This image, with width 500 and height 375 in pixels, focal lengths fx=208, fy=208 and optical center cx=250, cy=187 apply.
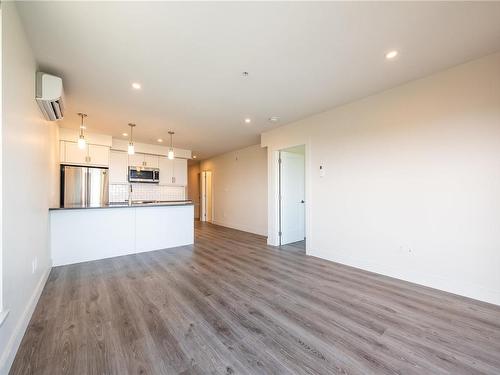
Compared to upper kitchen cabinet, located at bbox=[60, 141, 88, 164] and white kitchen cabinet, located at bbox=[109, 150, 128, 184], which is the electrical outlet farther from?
white kitchen cabinet, located at bbox=[109, 150, 128, 184]

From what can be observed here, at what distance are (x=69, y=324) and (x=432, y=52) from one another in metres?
4.38

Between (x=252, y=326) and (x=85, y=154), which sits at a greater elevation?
(x=85, y=154)

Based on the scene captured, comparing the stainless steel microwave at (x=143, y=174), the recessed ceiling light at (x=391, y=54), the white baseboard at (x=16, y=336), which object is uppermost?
the recessed ceiling light at (x=391, y=54)

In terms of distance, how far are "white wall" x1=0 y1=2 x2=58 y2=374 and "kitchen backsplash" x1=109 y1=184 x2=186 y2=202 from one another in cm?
355

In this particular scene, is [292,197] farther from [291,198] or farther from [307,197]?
[307,197]

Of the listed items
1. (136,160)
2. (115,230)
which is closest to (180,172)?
(136,160)

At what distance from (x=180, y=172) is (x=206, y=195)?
2141 mm

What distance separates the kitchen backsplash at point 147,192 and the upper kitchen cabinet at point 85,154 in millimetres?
760

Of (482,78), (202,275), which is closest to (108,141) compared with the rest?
(202,275)

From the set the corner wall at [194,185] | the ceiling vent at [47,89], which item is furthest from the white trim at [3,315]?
the corner wall at [194,185]

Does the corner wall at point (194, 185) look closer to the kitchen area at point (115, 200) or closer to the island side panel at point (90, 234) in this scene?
the kitchen area at point (115, 200)

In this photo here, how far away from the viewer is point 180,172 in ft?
22.3

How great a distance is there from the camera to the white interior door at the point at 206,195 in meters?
8.48

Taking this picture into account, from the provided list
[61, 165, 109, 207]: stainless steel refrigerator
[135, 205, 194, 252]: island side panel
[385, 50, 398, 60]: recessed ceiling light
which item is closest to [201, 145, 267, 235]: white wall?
[135, 205, 194, 252]: island side panel
